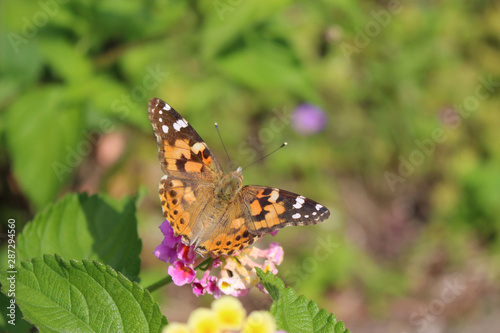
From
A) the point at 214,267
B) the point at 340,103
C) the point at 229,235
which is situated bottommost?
the point at 214,267

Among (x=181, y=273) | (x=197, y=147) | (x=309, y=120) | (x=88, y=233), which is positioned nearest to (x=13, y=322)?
(x=88, y=233)

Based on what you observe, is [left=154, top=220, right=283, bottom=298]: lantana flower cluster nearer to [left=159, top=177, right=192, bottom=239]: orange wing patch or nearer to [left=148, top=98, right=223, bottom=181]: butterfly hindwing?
[left=159, top=177, right=192, bottom=239]: orange wing patch

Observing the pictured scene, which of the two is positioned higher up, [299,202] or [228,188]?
[228,188]

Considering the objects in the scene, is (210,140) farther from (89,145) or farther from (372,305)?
(372,305)

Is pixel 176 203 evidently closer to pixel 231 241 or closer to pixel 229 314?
pixel 231 241

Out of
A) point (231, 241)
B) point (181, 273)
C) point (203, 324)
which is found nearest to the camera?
point (203, 324)

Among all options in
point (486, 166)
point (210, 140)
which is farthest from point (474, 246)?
point (210, 140)

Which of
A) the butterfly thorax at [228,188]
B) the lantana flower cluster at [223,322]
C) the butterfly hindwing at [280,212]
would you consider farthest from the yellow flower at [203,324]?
the butterfly thorax at [228,188]
